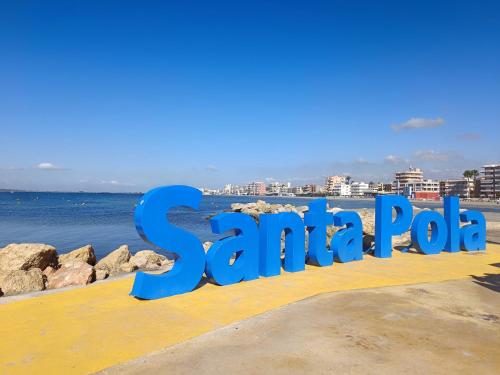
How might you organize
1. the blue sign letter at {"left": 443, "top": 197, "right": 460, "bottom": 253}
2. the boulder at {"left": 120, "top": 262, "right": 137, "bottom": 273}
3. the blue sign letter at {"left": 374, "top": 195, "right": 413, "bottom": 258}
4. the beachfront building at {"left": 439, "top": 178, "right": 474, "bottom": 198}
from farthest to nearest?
the beachfront building at {"left": 439, "top": 178, "right": 474, "bottom": 198}
the blue sign letter at {"left": 443, "top": 197, "right": 460, "bottom": 253}
the blue sign letter at {"left": 374, "top": 195, "right": 413, "bottom": 258}
the boulder at {"left": 120, "top": 262, "right": 137, "bottom": 273}

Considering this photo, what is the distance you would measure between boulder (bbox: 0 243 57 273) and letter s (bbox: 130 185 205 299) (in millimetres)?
6096

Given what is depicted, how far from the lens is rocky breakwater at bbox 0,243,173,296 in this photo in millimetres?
9383

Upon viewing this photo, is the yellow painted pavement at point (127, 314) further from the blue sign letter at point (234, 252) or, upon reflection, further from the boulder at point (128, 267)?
the boulder at point (128, 267)

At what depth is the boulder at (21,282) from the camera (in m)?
9.23

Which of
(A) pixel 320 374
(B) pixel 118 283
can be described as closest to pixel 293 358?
(A) pixel 320 374

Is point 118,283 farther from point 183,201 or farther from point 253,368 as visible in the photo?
point 253,368

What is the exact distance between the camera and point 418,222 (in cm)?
1441

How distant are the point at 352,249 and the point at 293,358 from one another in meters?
8.43

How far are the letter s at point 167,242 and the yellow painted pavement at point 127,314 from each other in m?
0.28

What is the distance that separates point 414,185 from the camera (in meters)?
159

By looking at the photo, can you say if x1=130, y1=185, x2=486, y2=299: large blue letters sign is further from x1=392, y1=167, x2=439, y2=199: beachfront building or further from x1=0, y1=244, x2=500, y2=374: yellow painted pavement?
x1=392, y1=167, x2=439, y2=199: beachfront building

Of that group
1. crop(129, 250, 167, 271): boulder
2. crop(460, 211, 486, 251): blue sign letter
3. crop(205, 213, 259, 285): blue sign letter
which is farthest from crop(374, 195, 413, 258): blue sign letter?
crop(129, 250, 167, 271): boulder

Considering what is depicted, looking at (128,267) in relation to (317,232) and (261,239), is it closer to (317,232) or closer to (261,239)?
(261,239)

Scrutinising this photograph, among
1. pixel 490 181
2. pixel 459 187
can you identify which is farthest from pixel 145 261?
pixel 459 187
